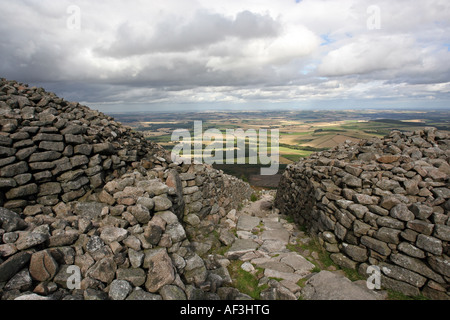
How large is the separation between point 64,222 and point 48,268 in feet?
4.78

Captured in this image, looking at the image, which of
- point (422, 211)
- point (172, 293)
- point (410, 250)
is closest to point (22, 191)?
point (172, 293)

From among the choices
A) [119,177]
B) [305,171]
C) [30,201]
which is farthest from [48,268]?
[305,171]

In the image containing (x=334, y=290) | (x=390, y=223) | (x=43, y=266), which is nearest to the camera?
(x=43, y=266)

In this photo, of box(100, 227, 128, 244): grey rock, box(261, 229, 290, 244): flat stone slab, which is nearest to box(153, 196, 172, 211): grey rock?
box(100, 227, 128, 244): grey rock

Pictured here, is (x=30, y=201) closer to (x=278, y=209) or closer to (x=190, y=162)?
(x=190, y=162)

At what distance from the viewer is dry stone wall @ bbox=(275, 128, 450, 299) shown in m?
5.58

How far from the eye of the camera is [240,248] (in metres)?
8.08

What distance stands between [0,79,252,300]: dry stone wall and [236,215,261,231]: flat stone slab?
1484 millimetres

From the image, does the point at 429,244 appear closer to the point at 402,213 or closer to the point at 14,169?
the point at 402,213

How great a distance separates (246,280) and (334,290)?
2144 millimetres

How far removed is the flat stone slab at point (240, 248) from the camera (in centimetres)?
751

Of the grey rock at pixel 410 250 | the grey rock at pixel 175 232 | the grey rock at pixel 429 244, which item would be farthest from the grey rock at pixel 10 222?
the grey rock at pixel 429 244

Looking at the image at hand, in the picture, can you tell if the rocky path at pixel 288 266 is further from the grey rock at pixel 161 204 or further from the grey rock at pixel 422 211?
the grey rock at pixel 161 204
